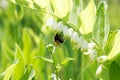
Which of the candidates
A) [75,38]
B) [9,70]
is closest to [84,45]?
[75,38]

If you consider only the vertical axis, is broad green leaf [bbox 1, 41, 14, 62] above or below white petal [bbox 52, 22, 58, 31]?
below

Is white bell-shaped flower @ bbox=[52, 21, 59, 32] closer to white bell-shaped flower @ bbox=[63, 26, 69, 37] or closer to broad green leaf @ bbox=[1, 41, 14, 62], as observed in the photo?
white bell-shaped flower @ bbox=[63, 26, 69, 37]

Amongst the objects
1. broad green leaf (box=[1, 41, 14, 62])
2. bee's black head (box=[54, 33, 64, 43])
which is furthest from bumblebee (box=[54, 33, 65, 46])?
broad green leaf (box=[1, 41, 14, 62])

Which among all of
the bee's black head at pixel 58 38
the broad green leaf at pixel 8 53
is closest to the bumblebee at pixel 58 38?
the bee's black head at pixel 58 38

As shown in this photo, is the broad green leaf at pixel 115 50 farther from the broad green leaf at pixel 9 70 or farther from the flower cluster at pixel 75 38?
the broad green leaf at pixel 9 70

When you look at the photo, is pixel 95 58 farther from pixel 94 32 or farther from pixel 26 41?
pixel 26 41

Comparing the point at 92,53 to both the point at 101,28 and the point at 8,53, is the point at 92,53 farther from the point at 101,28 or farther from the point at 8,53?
the point at 8,53
